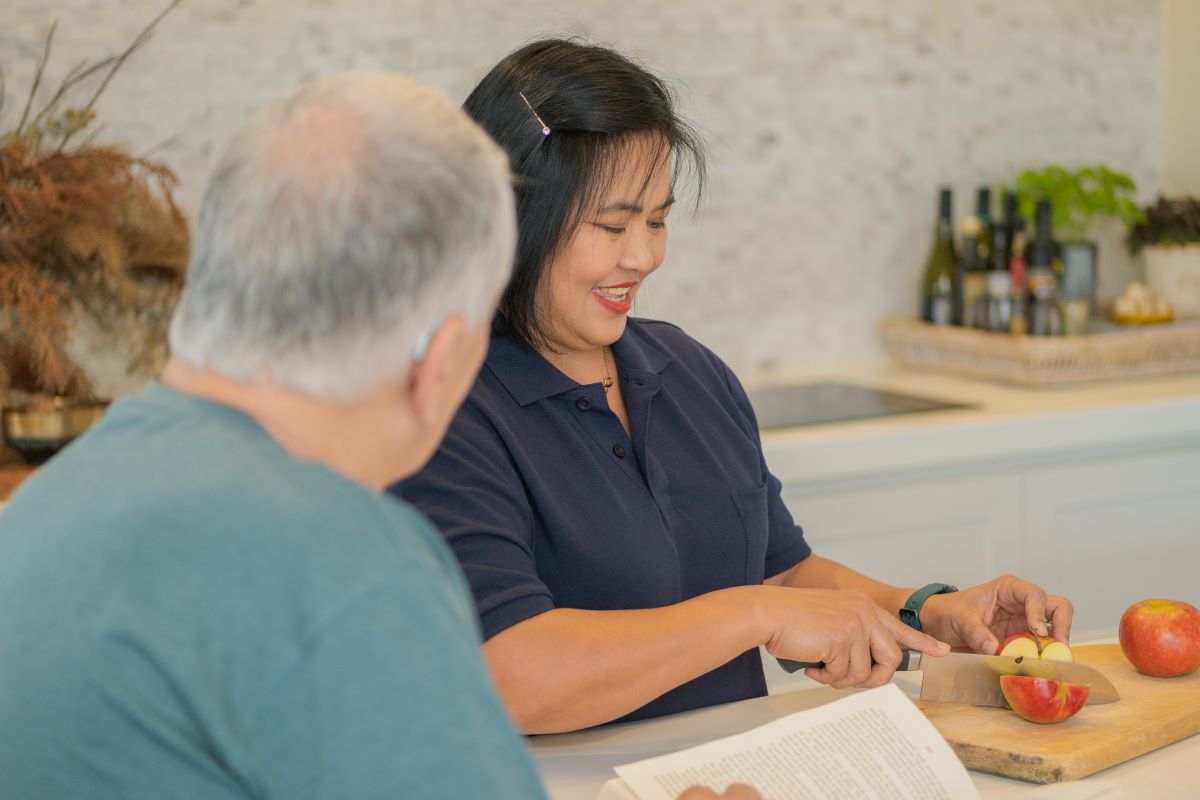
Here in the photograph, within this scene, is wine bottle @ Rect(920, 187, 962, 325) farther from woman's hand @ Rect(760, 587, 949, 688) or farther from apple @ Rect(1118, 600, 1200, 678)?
woman's hand @ Rect(760, 587, 949, 688)

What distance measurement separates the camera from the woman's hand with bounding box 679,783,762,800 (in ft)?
3.45

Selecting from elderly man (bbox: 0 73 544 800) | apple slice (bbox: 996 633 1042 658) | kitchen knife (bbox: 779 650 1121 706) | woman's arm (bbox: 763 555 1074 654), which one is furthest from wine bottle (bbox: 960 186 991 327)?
elderly man (bbox: 0 73 544 800)

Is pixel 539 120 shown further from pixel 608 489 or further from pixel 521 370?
pixel 608 489

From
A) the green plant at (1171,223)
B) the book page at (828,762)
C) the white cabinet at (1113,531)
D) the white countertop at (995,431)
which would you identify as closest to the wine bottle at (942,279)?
the white countertop at (995,431)

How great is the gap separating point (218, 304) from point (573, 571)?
0.75m

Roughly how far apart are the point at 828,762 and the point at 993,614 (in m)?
0.47

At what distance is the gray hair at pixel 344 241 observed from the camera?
752mm

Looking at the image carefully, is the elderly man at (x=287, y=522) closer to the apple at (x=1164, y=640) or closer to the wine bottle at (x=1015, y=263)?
the apple at (x=1164, y=640)

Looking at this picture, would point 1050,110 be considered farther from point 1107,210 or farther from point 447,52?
point 447,52

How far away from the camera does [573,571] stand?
1.48 metres

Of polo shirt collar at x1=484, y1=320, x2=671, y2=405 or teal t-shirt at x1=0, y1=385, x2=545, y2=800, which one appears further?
polo shirt collar at x1=484, y1=320, x2=671, y2=405

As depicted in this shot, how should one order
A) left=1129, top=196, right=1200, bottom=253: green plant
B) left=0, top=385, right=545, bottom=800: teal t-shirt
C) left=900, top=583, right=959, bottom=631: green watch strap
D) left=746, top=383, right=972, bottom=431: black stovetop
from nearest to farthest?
left=0, top=385, right=545, bottom=800: teal t-shirt, left=900, top=583, right=959, bottom=631: green watch strap, left=746, top=383, right=972, bottom=431: black stovetop, left=1129, top=196, right=1200, bottom=253: green plant

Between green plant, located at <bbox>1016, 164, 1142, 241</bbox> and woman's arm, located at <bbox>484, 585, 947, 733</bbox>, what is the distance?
2012 millimetres

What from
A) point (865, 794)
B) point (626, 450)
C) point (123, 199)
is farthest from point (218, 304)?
point (123, 199)
